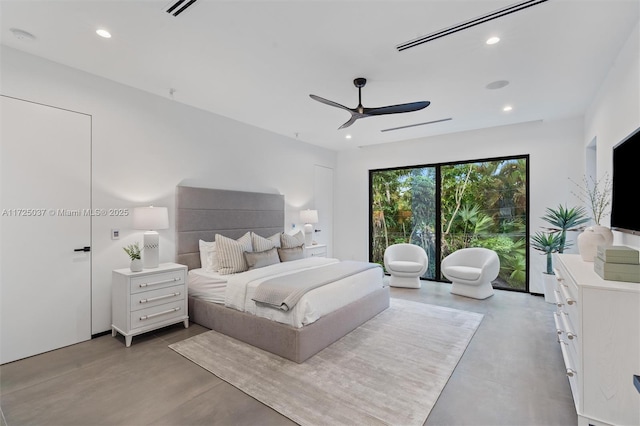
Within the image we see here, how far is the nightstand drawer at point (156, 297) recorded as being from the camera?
3.18 metres

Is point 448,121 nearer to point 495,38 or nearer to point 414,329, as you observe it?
point 495,38

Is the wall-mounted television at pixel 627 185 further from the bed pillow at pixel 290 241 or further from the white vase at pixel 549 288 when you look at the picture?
the bed pillow at pixel 290 241

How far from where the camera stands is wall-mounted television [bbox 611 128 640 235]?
2182 mm

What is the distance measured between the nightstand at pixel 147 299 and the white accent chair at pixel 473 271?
4049 mm

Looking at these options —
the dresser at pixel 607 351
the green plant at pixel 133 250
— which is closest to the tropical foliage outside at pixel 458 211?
the dresser at pixel 607 351

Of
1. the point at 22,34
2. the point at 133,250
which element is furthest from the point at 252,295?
the point at 22,34

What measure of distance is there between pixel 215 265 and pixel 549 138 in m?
5.56

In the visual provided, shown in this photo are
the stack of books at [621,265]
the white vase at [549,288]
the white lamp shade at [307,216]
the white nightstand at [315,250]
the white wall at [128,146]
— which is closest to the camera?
the stack of books at [621,265]

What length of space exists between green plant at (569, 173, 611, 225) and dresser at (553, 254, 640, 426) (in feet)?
4.89

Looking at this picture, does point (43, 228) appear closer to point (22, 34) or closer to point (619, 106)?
point (22, 34)

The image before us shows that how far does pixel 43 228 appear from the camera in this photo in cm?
302

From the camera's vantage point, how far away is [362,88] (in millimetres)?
3676

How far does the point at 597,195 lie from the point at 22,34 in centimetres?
624

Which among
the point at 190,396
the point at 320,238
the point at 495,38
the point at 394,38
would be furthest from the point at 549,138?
the point at 190,396
